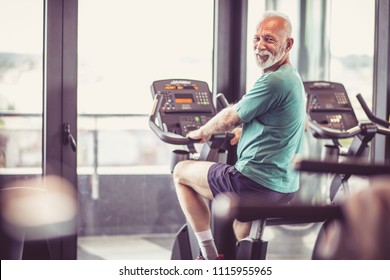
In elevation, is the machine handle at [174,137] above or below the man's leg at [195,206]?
above

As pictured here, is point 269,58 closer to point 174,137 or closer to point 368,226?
point 174,137

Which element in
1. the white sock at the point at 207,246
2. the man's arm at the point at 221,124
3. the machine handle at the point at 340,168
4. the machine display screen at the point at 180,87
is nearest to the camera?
the machine handle at the point at 340,168

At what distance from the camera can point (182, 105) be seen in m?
3.66

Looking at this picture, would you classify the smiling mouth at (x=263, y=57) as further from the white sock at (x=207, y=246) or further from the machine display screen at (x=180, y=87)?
the white sock at (x=207, y=246)

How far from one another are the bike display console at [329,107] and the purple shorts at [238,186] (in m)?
0.99

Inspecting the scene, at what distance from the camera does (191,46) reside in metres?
4.30

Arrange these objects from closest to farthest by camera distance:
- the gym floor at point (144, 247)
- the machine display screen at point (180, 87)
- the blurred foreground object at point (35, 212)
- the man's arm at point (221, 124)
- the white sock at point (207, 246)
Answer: the blurred foreground object at point (35, 212)
the man's arm at point (221, 124)
the white sock at point (207, 246)
the machine display screen at point (180, 87)
the gym floor at point (144, 247)

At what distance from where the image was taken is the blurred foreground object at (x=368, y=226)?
745mm

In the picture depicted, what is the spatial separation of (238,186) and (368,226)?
240cm

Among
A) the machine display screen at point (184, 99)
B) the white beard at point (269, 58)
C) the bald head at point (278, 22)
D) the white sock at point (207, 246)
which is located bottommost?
the white sock at point (207, 246)

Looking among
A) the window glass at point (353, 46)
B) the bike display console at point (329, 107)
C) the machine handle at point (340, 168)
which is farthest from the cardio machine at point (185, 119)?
the machine handle at point (340, 168)

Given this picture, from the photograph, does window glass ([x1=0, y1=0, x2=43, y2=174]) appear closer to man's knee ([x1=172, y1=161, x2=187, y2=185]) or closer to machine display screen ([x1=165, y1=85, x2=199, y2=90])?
machine display screen ([x1=165, y1=85, x2=199, y2=90])

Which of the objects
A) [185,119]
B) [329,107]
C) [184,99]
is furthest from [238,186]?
[329,107]
